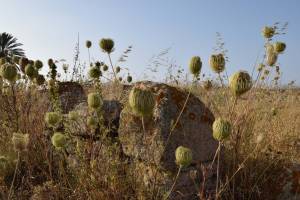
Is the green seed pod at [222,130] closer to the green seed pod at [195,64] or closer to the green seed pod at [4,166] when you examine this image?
the green seed pod at [195,64]

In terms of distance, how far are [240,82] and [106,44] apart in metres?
1.34

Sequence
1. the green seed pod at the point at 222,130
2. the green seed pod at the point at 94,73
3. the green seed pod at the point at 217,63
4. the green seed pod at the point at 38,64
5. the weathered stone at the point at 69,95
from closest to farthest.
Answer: the green seed pod at the point at 222,130
the green seed pod at the point at 217,63
the green seed pod at the point at 94,73
the green seed pod at the point at 38,64
the weathered stone at the point at 69,95

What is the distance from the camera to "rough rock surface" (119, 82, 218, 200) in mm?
2699

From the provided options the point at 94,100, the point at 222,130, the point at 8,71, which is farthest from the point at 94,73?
the point at 222,130

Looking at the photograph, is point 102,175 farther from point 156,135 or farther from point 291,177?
point 291,177

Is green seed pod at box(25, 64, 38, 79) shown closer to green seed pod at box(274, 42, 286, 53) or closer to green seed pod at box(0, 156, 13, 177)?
green seed pod at box(0, 156, 13, 177)

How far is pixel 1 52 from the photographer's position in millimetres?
21562

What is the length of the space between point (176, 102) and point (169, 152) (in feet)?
1.18

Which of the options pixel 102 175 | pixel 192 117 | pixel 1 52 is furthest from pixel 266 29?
pixel 1 52

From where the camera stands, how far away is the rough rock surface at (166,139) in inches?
106

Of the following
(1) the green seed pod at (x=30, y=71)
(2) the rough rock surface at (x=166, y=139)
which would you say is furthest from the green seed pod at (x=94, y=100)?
(1) the green seed pod at (x=30, y=71)

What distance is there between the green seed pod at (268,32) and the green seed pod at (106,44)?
1190 mm

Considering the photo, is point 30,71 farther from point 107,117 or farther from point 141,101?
point 141,101

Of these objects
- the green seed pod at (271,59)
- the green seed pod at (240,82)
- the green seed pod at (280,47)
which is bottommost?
the green seed pod at (240,82)
